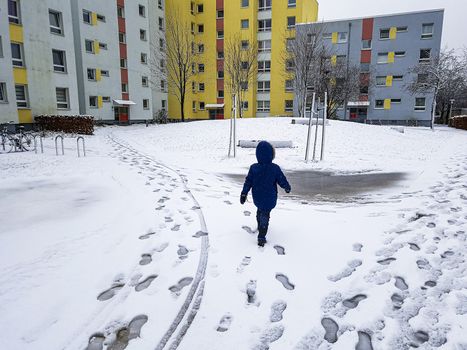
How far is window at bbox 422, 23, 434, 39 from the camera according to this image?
115ft

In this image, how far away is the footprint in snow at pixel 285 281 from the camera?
3.06 m

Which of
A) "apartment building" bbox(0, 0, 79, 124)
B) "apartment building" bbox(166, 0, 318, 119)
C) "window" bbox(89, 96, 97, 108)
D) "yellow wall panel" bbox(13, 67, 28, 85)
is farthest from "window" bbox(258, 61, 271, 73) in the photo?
"yellow wall panel" bbox(13, 67, 28, 85)

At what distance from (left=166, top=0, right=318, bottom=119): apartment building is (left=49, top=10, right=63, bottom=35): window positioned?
62.0ft

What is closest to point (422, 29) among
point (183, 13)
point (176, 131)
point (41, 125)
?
point (183, 13)

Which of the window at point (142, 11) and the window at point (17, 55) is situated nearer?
Answer: the window at point (17, 55)

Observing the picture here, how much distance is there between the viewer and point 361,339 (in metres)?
2.41

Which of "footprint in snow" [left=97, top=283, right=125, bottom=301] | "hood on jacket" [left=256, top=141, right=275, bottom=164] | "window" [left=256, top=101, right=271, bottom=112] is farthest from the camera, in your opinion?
"window" [left=256, top=101, right=271, bottom=112]

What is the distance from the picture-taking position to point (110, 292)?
3.00 metres

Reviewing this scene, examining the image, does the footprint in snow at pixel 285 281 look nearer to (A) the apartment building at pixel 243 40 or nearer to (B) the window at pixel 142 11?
(A) the apartment building at pixel 243 40

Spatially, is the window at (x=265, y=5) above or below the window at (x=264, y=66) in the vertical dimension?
above

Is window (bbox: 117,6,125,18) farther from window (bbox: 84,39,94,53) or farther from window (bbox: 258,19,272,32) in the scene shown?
window (bbox: 258,19,272,32)

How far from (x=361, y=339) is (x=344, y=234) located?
1.97m

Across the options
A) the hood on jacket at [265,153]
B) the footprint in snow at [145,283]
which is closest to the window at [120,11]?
the hood on jacket at [265,153]

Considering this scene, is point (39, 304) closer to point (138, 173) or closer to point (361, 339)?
point (361, 339)
